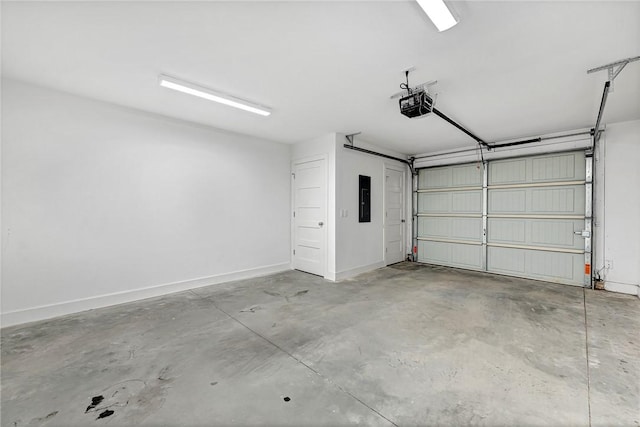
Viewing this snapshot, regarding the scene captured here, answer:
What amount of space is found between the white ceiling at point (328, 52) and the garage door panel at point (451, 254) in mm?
3037

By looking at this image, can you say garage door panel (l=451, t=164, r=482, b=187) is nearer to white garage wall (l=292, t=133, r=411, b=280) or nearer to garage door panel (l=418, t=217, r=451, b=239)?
garage door panel (l=418, t=217, r=451, b=239)

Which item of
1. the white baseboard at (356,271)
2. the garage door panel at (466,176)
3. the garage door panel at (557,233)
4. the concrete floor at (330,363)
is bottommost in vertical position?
the concrete floor at (330,363)

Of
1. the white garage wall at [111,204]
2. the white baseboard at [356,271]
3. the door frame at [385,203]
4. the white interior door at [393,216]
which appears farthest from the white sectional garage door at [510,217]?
the white garage wall at [111,204]

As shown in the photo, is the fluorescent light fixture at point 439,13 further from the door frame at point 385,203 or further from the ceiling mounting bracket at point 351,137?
the door frame at point 385,203

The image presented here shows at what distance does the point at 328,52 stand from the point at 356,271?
399 centimetres

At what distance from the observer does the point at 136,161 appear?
3764mm

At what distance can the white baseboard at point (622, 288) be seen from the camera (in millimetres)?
4014

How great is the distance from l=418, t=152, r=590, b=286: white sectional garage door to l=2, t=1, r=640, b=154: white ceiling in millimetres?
1408

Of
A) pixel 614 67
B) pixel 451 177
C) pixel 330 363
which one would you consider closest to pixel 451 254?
pixel 451 177

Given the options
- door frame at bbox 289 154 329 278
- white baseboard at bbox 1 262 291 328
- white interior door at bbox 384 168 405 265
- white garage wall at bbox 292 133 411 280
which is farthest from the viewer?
white interior door at bbox 384 168 405 265

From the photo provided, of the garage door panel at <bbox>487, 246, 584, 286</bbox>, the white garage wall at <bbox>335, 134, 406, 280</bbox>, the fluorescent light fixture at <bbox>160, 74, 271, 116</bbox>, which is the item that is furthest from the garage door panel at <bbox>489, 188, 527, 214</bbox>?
the fluorescent light fixture at <bbox>160, 74, 271, 116</bbox>

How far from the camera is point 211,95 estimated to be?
10.5ft

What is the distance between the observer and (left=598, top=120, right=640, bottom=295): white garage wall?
403 centimetres

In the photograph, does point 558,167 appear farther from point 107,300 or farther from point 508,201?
point 107,300
